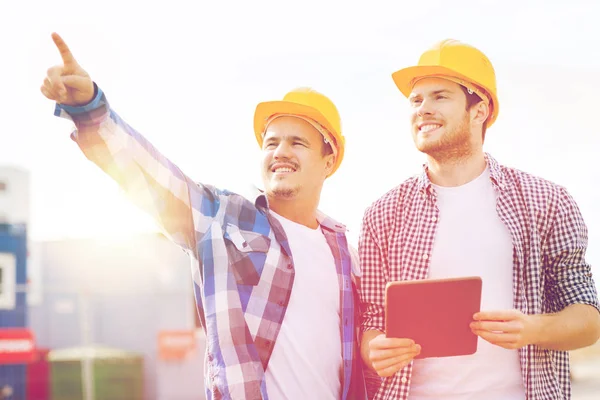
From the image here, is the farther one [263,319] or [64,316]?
[64,316]

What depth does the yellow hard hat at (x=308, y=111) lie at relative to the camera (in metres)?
3.43

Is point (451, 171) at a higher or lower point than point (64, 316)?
lower

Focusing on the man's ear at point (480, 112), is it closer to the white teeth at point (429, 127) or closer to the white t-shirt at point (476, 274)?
the white teeth at point (429, 127)

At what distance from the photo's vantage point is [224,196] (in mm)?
3135

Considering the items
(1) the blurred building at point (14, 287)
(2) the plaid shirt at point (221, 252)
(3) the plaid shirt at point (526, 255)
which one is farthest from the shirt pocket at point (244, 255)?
(1) the blurred building at point (14, 287)

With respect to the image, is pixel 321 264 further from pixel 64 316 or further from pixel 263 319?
pixel 64 316

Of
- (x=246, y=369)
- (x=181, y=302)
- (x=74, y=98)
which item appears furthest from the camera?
(x=181, y=302)

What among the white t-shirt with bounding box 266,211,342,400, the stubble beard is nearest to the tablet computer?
the white t-shirt with bounding box 266,211,342,400

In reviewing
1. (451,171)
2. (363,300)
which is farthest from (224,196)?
(451,171)

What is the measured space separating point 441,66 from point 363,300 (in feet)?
3.44

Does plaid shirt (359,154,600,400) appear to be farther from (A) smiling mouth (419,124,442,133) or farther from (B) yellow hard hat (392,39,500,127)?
(B) yellow hard hat (392,39,500,127)

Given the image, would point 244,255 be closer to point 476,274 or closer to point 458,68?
point 476,274

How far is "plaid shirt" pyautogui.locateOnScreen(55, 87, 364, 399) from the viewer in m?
2.72

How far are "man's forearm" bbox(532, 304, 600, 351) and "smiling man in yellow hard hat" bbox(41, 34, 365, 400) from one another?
0.87 m
